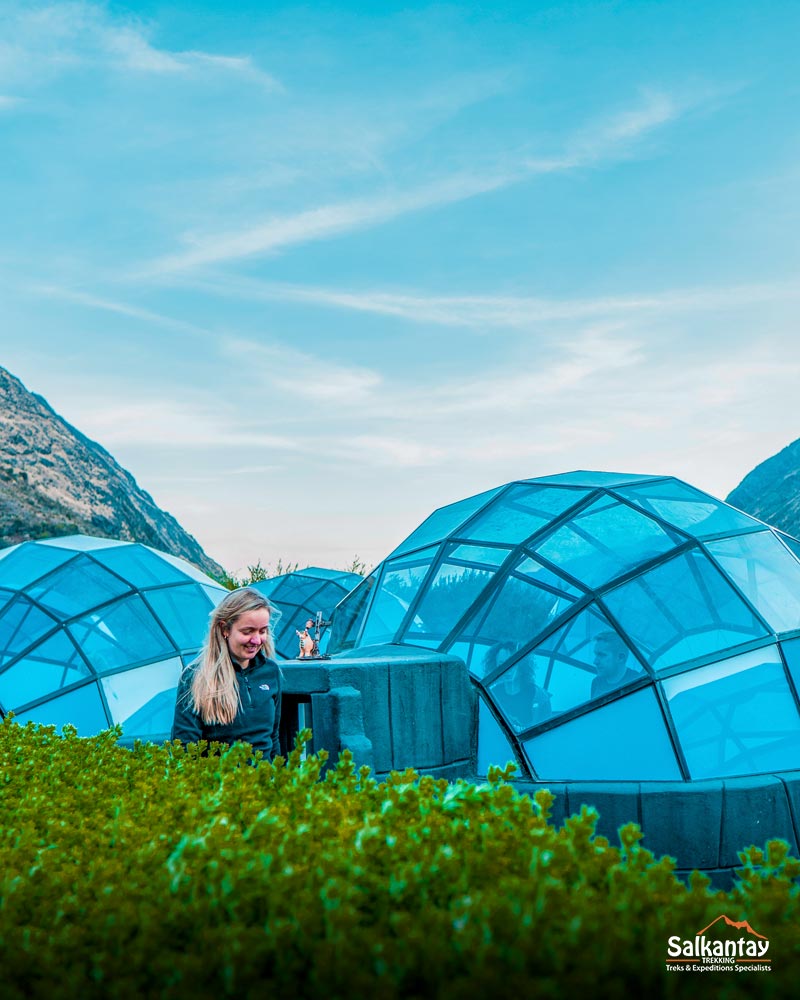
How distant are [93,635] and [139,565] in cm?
213

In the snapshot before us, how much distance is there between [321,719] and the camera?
7.18 m

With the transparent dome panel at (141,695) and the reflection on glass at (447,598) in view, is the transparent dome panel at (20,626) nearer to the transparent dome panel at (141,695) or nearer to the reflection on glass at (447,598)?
the transparent dome panel at (141,695)

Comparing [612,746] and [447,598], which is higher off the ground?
[447,598]

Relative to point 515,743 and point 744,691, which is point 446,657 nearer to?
point 515,743

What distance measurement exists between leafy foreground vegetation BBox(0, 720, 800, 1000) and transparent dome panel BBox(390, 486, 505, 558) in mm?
7284

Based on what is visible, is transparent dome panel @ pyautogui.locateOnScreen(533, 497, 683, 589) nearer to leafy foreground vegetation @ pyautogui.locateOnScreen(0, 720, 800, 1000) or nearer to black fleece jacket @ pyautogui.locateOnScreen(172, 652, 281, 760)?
black fleece jacket @ pyautogui.locateOnScreen(172, 652, 281, 760)

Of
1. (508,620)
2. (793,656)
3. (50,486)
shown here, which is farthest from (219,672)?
(50,486)

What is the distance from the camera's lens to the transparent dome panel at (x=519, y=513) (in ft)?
33.4

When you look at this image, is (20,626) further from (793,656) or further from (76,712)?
(793,656)

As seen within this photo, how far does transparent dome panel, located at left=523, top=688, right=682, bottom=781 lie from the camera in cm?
796

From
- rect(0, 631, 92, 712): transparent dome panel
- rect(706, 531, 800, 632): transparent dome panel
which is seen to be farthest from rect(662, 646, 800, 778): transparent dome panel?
rect(0, 631, 92, 712): transparent dome panel

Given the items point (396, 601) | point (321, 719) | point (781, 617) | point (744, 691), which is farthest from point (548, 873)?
point (396, 601)

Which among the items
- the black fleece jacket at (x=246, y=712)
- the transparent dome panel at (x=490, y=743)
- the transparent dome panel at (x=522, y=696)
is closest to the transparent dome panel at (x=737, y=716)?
the transparent dome panel at (x=522, y=696)

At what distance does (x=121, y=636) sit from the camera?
14000 mm
